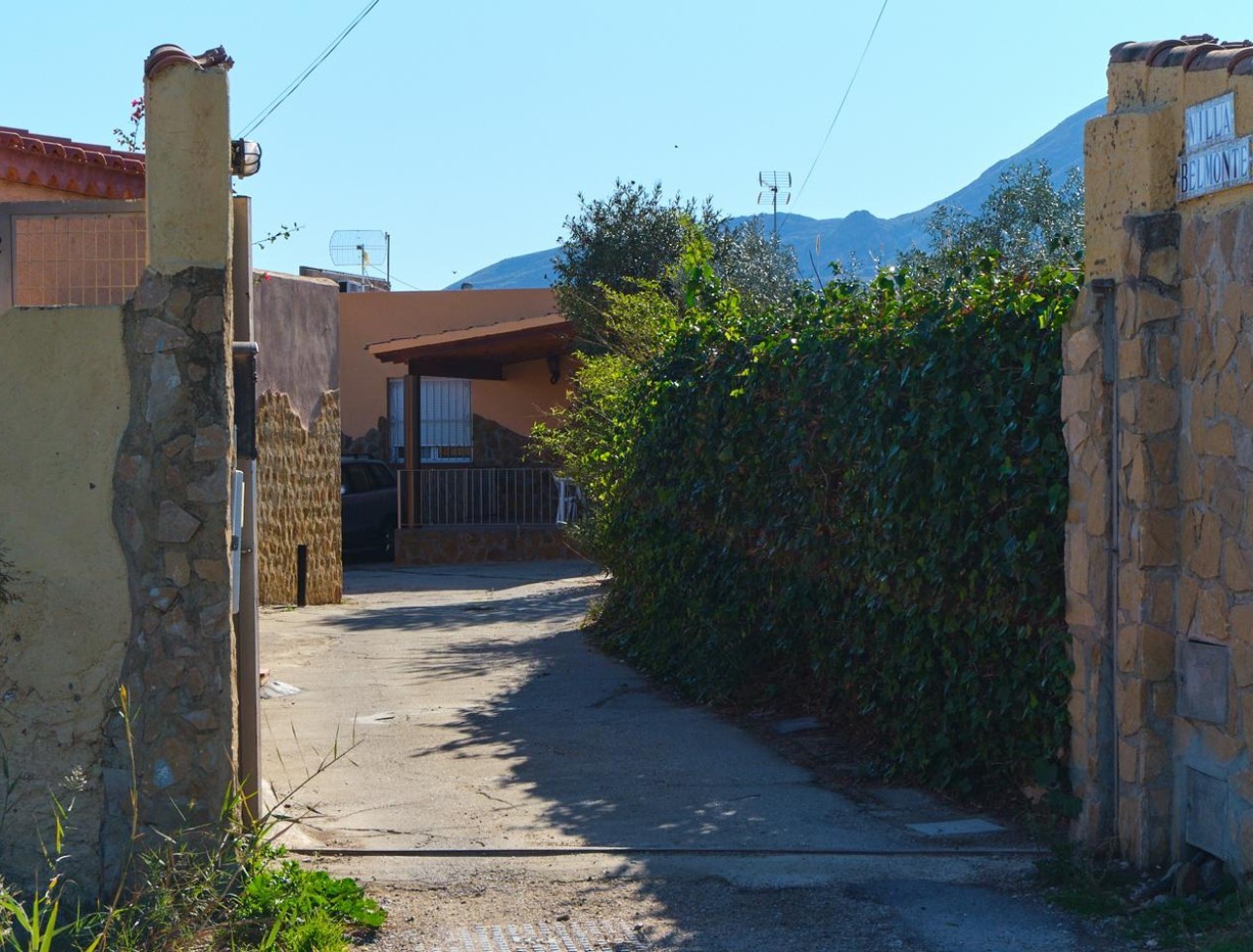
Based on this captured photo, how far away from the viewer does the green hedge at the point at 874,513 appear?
6.17m

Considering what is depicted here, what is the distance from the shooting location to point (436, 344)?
2141cm

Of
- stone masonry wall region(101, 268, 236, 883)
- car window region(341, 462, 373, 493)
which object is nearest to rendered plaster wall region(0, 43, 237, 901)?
stone masonry wall region(101, 268, 236, 883)

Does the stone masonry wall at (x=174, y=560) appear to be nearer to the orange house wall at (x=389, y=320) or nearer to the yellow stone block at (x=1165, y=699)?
the yellow stone block at (x=1165, y=699)

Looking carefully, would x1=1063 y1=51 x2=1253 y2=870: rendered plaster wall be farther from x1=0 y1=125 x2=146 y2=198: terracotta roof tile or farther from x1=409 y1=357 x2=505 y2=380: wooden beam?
x1=409 y1=357 x2=505 y2=380: wooden beam

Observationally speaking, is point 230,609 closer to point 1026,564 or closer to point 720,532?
point 1026,564

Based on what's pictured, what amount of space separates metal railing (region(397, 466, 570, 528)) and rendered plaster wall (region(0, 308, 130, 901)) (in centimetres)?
1650

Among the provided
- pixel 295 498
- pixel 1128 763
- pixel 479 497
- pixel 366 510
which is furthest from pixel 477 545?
pixel 1128 763

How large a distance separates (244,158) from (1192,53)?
3707 millimetres

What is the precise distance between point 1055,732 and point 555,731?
3543mm

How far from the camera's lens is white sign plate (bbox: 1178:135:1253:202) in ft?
16.5

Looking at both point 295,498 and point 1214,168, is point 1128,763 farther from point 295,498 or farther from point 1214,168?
point 295,498

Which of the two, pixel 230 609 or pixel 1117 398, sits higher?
pixel 1117 398

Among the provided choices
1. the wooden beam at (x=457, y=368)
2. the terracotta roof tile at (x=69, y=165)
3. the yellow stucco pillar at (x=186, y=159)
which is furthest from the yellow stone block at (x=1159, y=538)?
the wooden beam at (x=457, y=368)

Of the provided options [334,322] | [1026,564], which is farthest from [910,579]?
[334,322]
